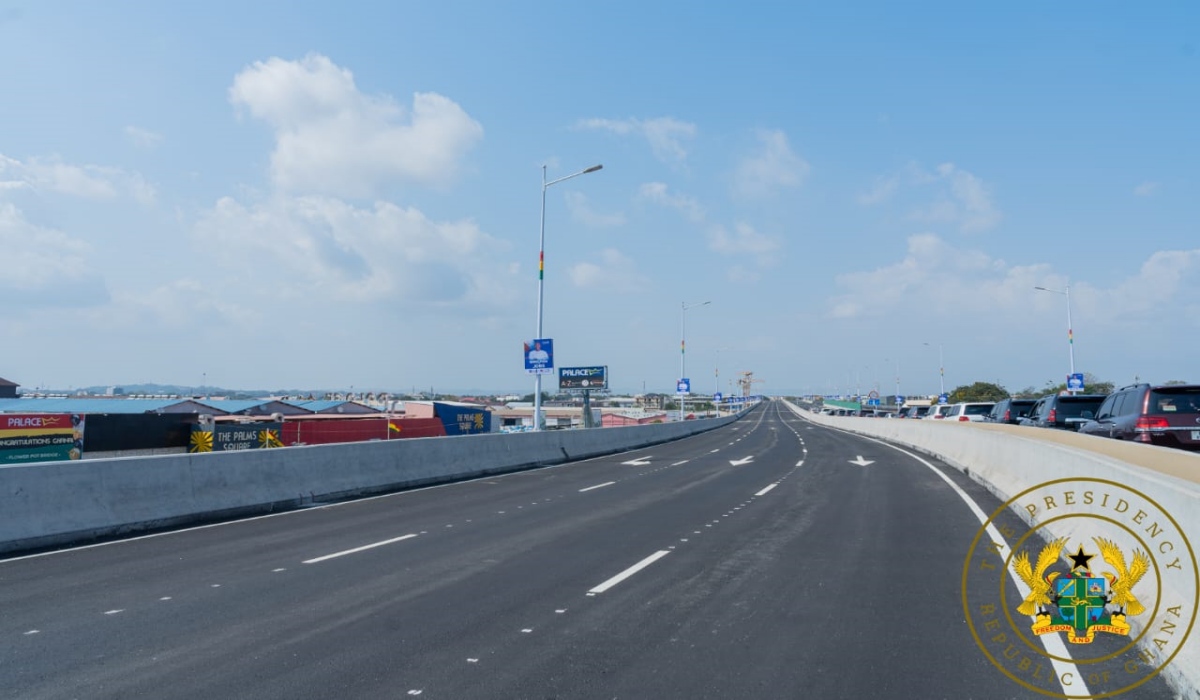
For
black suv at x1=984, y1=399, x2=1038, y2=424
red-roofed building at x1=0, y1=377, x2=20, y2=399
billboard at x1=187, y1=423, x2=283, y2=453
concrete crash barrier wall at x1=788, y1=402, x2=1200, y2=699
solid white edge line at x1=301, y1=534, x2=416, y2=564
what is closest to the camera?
concrete crash barrier wall at x1=788, y1=402, x2=1200, y2=699

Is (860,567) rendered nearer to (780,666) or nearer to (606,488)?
(780,666)

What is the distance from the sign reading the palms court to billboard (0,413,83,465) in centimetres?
2390

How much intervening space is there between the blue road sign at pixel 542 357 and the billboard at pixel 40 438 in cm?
1459

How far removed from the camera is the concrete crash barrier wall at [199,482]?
36.1 feet

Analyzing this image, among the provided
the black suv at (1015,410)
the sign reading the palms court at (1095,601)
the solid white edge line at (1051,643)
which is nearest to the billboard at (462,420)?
the black suv at (1015,410)

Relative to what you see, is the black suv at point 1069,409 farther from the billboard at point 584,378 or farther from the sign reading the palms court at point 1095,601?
the billboard at point 584,378

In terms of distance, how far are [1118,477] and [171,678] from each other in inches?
310

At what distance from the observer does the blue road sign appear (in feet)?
97.9

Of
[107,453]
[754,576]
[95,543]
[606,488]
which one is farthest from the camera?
[107,453]

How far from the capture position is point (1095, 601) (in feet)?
22.7

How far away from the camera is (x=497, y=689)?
5.34m

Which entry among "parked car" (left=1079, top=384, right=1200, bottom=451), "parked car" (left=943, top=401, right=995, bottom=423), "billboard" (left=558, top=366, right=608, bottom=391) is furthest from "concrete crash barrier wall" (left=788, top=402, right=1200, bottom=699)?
"billboard" (left=558, top=366, right=608, bottom=391)

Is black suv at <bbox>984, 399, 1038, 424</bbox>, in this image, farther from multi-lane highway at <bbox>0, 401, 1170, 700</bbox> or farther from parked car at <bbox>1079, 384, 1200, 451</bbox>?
multi-lane highway at <bbox>0, 401, 1170, 700</bbox>

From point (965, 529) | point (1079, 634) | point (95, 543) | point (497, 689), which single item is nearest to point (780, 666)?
point (497, 689)
